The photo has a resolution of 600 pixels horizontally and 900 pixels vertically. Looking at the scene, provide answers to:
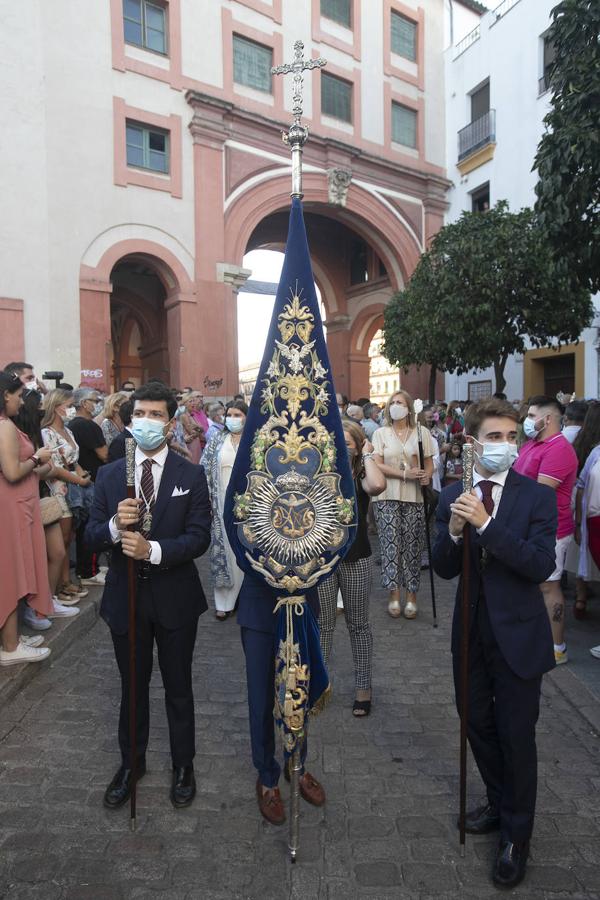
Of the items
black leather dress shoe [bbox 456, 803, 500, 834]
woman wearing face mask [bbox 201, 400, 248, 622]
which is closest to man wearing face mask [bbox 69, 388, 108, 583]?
woman wearing face mask [bbox 201, 400, 248, 622]

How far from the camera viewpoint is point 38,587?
14.3 feet

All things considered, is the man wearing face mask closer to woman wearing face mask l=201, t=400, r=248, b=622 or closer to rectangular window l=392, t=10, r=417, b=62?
woman wearing face mask l=201, t=400, r=248, b=622

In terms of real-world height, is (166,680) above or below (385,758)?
above

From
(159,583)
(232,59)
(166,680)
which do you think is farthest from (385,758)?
(232,59)

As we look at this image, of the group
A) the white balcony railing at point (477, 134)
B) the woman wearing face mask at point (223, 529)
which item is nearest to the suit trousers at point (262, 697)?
the woman wearing face mask at point (223, 529)

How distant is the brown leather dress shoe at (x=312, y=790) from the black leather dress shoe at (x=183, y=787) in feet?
1.74

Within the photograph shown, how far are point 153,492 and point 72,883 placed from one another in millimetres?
1607

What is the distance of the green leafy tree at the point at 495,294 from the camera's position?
12.6 m

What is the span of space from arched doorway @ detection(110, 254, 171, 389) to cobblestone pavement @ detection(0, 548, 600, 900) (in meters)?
15.4

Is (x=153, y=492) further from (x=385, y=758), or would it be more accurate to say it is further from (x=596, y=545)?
(x=596, y=545)

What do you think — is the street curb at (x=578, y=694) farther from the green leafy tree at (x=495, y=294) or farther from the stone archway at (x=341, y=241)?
the stone archway at (x=341, y=241)

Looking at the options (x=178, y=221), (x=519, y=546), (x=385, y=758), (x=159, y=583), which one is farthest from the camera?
(x=178, y=221)

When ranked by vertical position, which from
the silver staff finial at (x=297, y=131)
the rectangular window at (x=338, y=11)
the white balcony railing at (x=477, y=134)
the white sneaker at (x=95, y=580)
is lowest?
the white sneaker at (x=95, y=580)

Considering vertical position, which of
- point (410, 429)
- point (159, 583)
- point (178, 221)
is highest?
point (178, 221)
